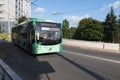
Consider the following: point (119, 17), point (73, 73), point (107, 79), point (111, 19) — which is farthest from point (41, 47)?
point (119, 17)

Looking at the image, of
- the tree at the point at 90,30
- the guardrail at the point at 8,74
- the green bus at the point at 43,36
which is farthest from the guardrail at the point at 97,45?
the tree at the point at 90,30

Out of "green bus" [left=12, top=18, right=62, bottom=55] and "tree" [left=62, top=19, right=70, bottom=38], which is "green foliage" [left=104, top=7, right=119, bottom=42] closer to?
"tree" [left=62, top=19, right=70, bottom=38]

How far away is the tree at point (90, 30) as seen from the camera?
84438mm

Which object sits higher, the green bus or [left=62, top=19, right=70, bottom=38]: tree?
[left=62, top=19, right=70, bottom=38]: tree

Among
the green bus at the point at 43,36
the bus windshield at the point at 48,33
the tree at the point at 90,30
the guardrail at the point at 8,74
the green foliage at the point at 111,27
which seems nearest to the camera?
the guardrail at the point at 8,74

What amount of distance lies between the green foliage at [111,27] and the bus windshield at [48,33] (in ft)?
205

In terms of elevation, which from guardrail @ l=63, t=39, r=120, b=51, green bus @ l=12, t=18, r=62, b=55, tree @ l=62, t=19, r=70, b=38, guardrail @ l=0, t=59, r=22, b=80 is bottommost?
guardrail @ l=63, t=39, r=120, b=51

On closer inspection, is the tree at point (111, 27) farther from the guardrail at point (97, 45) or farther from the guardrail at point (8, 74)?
the guardrail at point (8, 74)

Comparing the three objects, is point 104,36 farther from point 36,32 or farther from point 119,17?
point 36,32

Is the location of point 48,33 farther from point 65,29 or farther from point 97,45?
point 65,29

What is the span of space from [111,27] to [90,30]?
13.4 m

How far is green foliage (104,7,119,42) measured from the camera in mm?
73438

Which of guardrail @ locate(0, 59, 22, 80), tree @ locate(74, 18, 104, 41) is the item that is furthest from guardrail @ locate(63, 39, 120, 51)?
tree @ locate(74, 18, 104, 41)

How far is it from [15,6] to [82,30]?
33274 mm
